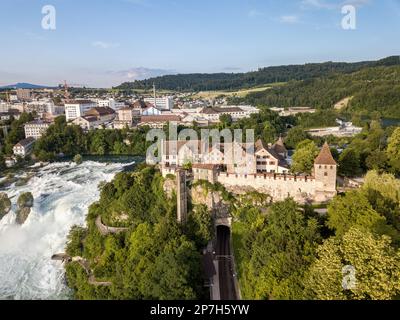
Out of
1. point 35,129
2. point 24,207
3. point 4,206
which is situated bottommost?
point 24,207

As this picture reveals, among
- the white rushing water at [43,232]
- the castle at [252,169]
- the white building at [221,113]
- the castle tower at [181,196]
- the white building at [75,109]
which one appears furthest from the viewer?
the white building at [75,109]

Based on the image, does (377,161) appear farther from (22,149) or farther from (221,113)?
(22,149)

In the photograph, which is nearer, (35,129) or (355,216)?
(355,216)

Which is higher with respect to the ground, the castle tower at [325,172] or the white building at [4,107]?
the white building at [4,107]

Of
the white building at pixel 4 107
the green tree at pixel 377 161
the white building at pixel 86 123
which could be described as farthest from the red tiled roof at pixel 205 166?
the white building at pixel 4 107

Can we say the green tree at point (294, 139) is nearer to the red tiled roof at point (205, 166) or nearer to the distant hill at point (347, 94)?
the red tiled roof at point (205, 166)

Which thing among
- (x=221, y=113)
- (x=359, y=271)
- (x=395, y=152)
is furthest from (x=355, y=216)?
(x=221, y=113)
